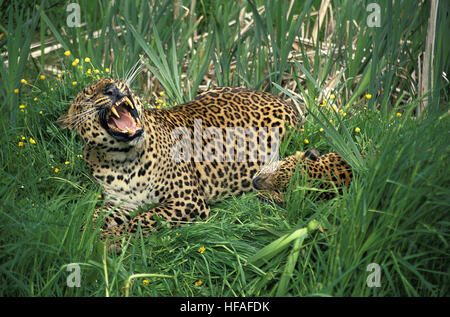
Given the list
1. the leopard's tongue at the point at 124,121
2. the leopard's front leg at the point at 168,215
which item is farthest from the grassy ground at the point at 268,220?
the leopard's tongue at the point at 124,121

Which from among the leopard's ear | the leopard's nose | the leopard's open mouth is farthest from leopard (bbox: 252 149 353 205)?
the leopard's ear

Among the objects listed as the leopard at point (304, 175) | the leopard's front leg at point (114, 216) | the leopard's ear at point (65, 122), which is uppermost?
the leopard's ear at point (65, 122)

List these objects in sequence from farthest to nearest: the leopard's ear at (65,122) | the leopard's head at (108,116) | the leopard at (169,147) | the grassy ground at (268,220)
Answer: the leopard's ear at (65,122) < the leopard at (169,147) < the leopard's head at (108,116) < the grassy ground at (268,220)

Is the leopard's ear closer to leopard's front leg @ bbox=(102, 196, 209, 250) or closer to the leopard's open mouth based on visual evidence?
the leopard's open mouth

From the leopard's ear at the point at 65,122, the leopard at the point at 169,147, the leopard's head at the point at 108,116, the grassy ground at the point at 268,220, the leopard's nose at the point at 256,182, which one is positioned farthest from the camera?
the leopard's nose at the point at 256,182

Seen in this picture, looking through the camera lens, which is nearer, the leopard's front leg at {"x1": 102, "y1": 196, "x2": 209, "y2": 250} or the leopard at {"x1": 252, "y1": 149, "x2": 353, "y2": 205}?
the leopard's front leg at {"x1": 102, "y1": 196, "x2": 209, "y2": 250}

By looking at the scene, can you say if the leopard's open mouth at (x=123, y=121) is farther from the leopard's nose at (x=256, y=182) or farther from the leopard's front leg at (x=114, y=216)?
the leopard's nose at (x=256, y=182)

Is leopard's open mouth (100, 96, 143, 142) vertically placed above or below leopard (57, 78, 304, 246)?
above

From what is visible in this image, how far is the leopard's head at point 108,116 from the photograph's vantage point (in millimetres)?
4621

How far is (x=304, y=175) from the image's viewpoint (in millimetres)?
4863

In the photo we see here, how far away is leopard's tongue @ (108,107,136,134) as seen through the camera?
4.73 metres

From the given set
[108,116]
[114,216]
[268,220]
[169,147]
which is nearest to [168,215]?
[114,216]

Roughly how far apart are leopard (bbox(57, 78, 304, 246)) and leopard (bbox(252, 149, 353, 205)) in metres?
0.22
